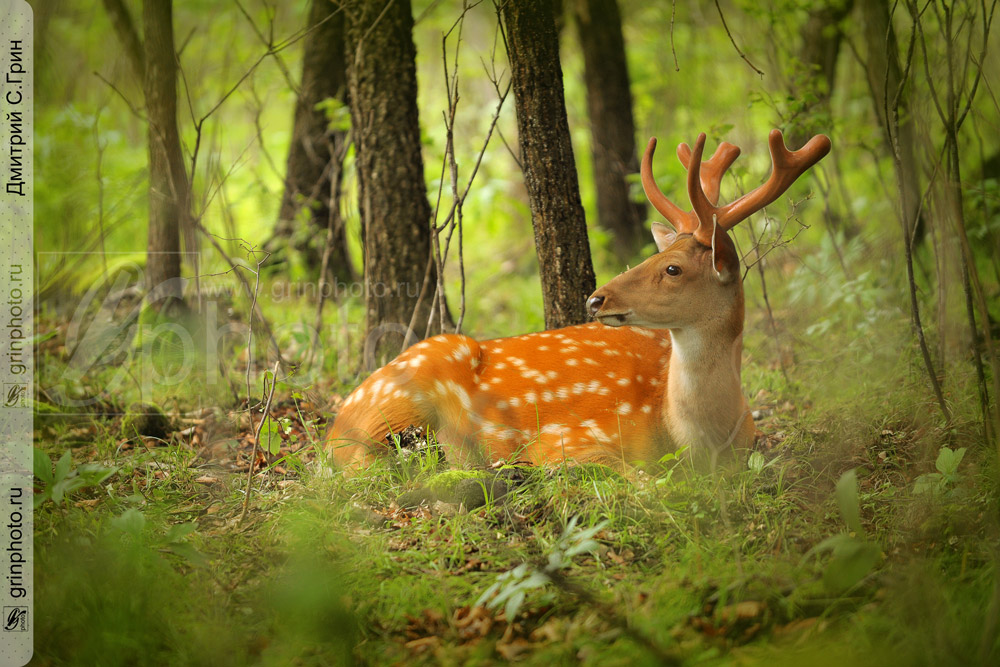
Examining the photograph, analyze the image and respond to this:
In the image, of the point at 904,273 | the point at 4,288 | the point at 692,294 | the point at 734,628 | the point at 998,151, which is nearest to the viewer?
the point at 734,628

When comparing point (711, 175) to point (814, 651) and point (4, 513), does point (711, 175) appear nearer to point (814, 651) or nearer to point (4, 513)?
point (814, 651)

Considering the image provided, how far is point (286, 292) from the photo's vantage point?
5895mm

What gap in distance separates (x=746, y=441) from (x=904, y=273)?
8.01ft

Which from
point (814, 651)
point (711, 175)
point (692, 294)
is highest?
point (711, 175)

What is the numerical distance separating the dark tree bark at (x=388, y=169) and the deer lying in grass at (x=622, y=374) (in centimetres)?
106

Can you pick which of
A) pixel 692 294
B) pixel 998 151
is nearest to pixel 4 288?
pixel 692 294

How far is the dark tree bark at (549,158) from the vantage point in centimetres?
345

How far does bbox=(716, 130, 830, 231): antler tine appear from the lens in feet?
8.93

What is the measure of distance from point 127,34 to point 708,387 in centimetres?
435

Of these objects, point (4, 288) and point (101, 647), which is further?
point (4, 288)

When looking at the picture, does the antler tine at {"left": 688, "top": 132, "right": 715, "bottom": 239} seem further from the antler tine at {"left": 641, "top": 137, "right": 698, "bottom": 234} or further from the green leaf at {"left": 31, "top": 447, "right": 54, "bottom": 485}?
the green leaf at {"left": 31, "top": 447, "right": 54, "bottom": 485}

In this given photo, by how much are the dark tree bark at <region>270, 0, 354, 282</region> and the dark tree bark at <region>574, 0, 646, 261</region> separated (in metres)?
2.06

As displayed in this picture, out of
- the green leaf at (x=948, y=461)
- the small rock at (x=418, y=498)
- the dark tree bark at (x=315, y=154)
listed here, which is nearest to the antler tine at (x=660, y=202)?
the green leaf at (x=948, y=461)

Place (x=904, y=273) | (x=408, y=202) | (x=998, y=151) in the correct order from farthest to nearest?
(x=998, y=151) < (x=904, y=273) < (x=408, y=202)
